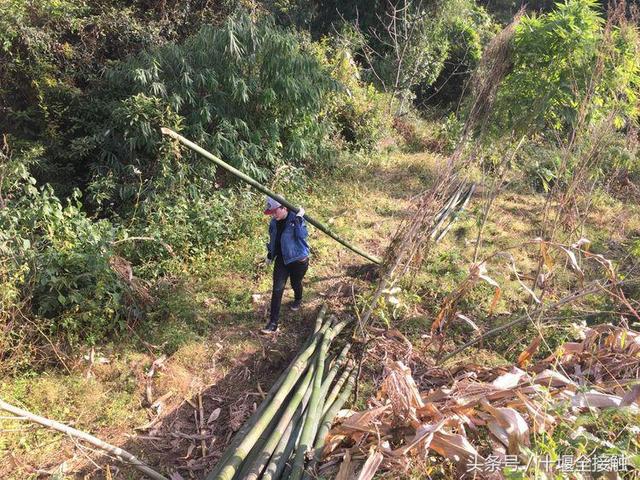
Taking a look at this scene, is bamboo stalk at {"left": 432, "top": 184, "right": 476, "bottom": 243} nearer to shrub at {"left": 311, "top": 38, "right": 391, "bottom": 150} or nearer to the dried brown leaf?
shrub at {"left": 311, "top": 38, "right": 391, "bottom": 150}

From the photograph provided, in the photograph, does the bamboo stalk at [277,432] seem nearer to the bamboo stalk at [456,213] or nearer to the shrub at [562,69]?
the bamboo stalk at [456,213]

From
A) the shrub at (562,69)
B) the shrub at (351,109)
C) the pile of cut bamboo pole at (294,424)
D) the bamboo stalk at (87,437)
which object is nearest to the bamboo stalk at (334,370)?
the pile of cut bamboo pole at (294,424)

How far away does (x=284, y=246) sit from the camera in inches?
157

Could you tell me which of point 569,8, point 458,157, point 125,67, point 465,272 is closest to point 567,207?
point 465,272

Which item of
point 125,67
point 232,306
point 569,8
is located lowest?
point 232,306

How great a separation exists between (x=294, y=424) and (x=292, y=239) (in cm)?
173

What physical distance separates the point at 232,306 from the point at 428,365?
2.10m

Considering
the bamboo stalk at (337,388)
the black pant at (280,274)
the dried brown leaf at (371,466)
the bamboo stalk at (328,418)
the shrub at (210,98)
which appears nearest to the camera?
the dried brown leaf at (371,466)

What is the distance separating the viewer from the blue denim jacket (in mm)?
3957

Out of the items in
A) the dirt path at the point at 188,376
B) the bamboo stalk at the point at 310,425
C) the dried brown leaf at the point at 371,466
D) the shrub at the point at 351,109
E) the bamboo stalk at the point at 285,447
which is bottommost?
the dirt path at the point at 188,376

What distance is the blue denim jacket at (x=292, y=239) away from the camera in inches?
156

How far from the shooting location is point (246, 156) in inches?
245

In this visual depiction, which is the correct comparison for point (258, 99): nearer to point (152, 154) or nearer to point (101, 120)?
point (152, 154)

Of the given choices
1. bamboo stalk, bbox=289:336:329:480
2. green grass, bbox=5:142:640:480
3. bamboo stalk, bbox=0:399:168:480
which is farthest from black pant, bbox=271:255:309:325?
bamboo stalk, bbox=0:399:168:480
